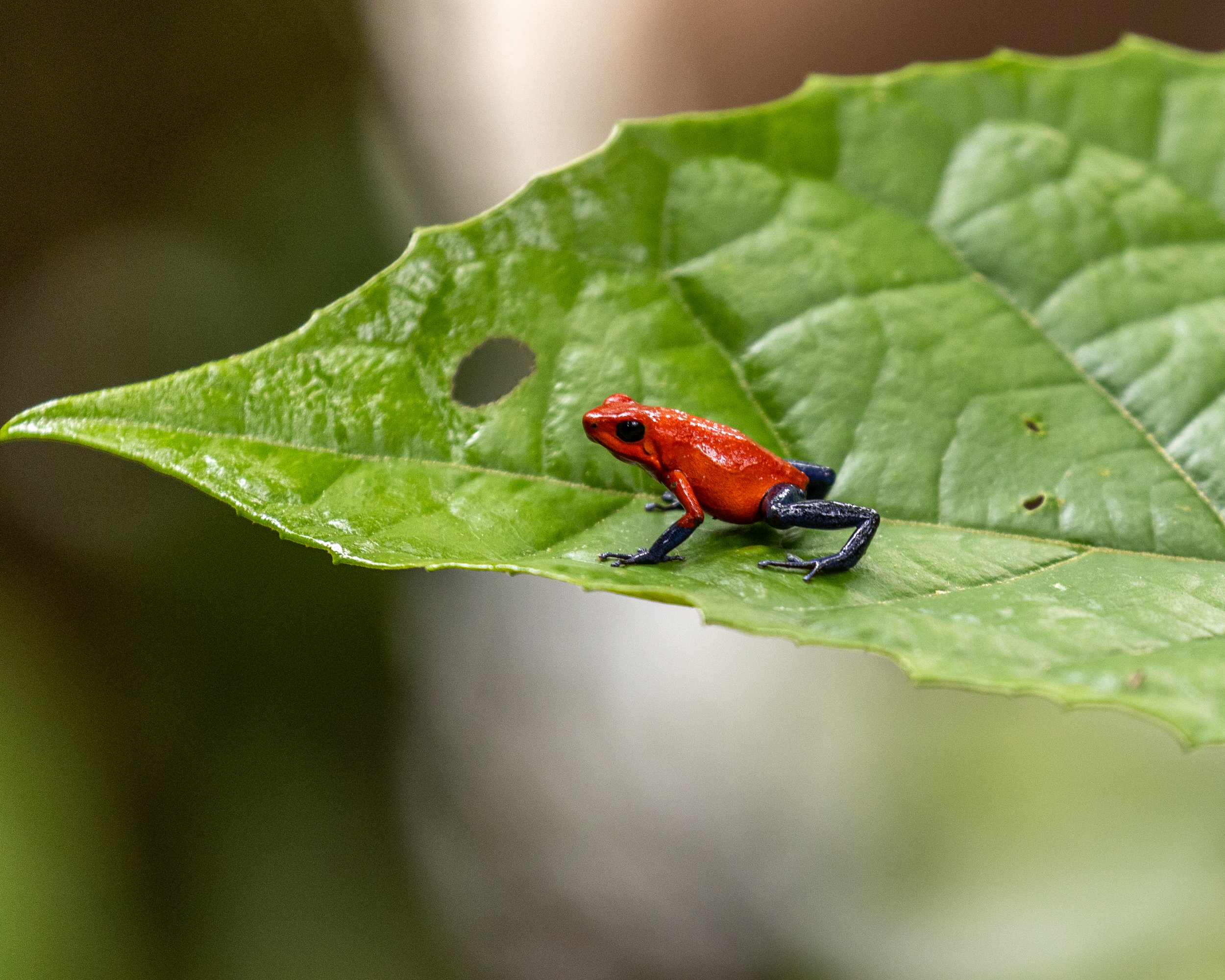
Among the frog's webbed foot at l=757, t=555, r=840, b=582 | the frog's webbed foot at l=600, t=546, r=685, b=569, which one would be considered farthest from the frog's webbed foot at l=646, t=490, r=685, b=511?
the frog's webbed foot at l=757, t=555, r=840, b=582

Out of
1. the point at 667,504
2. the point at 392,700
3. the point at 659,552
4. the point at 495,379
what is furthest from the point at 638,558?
the point at 392,700

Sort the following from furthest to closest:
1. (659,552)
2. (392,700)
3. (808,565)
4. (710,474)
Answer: (392,700), (710,474), (659,552), (808,565)

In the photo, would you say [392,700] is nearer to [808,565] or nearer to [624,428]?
[624,428]

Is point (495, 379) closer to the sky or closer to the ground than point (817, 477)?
closer to the sky

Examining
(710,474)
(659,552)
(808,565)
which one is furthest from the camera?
(710,474)

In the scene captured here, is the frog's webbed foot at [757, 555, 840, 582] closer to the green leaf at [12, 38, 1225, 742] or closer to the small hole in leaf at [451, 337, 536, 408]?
the green leaf at [12, 38, 1225, 742]

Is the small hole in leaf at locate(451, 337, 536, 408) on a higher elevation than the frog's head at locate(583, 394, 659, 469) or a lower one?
higher

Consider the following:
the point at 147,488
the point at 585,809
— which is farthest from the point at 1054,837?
the point at 147,488

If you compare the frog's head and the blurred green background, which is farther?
A: the blurred green background
